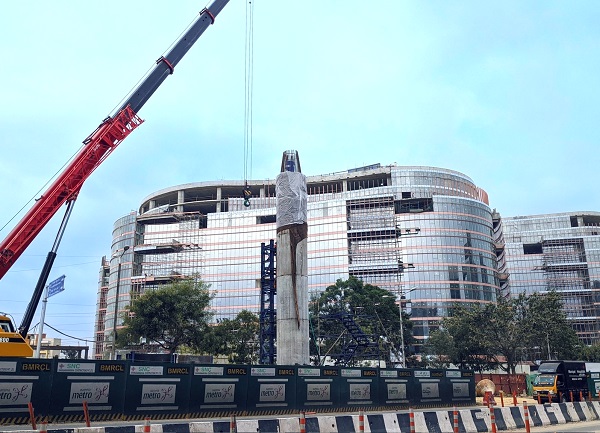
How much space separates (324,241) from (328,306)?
3598cm

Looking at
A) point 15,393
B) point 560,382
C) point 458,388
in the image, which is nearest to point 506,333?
point 560,382

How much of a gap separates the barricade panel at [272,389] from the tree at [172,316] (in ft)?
129

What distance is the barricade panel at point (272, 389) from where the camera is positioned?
22125mm

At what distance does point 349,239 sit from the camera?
112m

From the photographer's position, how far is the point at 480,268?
112750mm

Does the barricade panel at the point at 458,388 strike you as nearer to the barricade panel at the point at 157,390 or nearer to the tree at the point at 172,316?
the barricade panel at the point at 157,390

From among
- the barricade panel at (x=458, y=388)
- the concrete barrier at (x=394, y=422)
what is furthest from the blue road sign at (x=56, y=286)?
the barricade panel at (x=458, y=388)

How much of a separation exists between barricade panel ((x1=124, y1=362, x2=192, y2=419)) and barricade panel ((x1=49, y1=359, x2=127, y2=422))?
37 centimetres

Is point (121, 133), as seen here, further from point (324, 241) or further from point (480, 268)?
point (480, 268)

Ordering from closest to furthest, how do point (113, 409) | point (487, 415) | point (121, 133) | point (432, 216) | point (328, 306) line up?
1. point (113, 409)
2. point (487, 415)
3. point (121, 133)
4. point (328, 306)
5. point (432, 216)

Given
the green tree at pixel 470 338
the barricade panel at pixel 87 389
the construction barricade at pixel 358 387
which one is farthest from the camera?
the green tree at pixel 470 338

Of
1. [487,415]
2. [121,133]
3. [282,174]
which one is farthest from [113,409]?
[282,174]

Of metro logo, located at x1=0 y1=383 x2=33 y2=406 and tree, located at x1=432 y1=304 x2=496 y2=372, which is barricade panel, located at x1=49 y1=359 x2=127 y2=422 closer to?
metro logo, located at x1=0 y1=383 x2=33 y2=406

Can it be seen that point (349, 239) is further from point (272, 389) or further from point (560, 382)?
point (272, 389)
